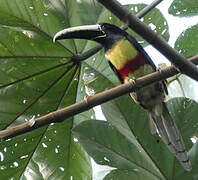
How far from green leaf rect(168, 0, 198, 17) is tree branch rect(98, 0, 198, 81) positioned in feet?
3.44

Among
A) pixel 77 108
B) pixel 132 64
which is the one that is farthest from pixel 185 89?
pixel 77 108

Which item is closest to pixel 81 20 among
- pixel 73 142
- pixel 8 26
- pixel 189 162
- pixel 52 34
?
pixel 52 34

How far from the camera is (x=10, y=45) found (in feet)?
7.88

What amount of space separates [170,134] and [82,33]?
791 millimetres

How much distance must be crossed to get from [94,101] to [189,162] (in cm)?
55

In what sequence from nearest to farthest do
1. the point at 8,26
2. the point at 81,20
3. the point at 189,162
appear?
the point at 189,162 < the point at 8,26 < the point at 81,20

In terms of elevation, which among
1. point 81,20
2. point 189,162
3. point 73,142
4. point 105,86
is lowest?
point 189,162

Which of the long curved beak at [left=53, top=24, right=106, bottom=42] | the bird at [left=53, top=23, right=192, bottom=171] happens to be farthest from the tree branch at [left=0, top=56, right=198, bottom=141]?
the bird at [left=53, top=23, right=192, bottom=171]

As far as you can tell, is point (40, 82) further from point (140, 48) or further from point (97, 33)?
point (140, 48)

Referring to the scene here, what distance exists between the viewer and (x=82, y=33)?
2428mm

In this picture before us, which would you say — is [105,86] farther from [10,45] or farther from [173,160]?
[173,160]

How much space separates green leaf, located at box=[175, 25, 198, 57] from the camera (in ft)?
8.07

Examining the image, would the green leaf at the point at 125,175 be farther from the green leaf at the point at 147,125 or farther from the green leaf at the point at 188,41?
the green leaf at the point at 188,41

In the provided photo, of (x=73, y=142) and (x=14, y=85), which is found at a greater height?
(x=14, y=85)
